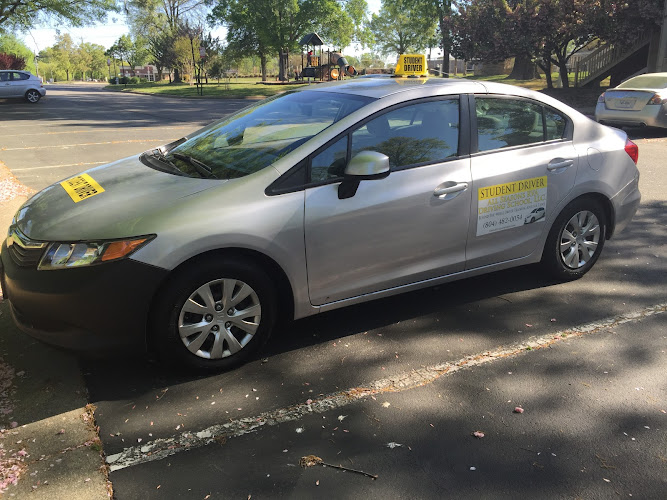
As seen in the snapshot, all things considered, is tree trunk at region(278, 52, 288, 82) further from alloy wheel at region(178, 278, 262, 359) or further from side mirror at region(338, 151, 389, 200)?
alloy wheel at region(178, 278, 262, 359)

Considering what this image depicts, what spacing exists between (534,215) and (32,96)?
97.7 feet

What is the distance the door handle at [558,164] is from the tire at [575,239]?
1.03ft

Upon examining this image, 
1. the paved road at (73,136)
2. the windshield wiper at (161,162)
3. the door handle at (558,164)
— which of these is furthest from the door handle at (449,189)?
the paved road at (73,136)

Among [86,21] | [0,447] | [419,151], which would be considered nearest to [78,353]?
[0,447]

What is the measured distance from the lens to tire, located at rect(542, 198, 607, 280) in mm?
4418

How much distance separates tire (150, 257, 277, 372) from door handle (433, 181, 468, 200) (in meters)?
1.26

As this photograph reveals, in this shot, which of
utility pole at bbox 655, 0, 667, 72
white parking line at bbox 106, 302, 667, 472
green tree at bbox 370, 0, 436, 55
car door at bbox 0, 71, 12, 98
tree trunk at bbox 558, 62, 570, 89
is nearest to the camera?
white parking line at bbox 106, 302, 667, 472

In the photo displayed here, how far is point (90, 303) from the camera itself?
2928 millimetres

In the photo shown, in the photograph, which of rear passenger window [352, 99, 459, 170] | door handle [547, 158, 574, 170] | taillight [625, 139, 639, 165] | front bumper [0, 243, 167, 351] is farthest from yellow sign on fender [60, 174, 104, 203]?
taillight [625, 139, 639, 165]

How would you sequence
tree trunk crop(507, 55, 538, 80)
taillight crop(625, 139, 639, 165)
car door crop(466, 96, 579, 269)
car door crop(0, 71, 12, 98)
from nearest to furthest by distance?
car door crop(466, 96, 579, 269) < taillight crop(625, 139, 639, 165) < car door crop(0, 71, 12, 98) < tree trunk crop(507, 55, 538, 80)

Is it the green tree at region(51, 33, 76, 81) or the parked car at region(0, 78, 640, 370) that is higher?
the green tree at region(51, 33, 76, 81)

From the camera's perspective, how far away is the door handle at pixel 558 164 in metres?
4.23

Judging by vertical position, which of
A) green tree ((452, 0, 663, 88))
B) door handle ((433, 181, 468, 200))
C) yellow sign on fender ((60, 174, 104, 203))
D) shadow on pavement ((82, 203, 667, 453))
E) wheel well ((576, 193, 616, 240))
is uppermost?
green tree ((452, 0, 663, 88))

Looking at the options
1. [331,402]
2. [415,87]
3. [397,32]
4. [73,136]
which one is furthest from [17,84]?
[397,32]
